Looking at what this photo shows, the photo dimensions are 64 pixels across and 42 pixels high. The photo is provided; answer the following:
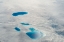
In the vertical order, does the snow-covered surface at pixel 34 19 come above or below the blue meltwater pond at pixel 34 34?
above

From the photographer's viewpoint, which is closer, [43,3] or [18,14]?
[18,14]

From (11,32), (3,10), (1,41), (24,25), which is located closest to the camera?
(1,41)

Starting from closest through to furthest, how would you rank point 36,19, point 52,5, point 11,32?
point 11,32 → point 36,19 → point 52,5

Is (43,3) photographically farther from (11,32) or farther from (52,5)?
(11,32)

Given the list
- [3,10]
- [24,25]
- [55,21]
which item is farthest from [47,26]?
[3,10]

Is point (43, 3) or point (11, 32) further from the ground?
point (43, 3)

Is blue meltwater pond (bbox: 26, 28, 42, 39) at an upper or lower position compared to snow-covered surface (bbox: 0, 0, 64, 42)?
lower

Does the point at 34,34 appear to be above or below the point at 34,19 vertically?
below

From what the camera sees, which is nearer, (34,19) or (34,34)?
(34,34)
